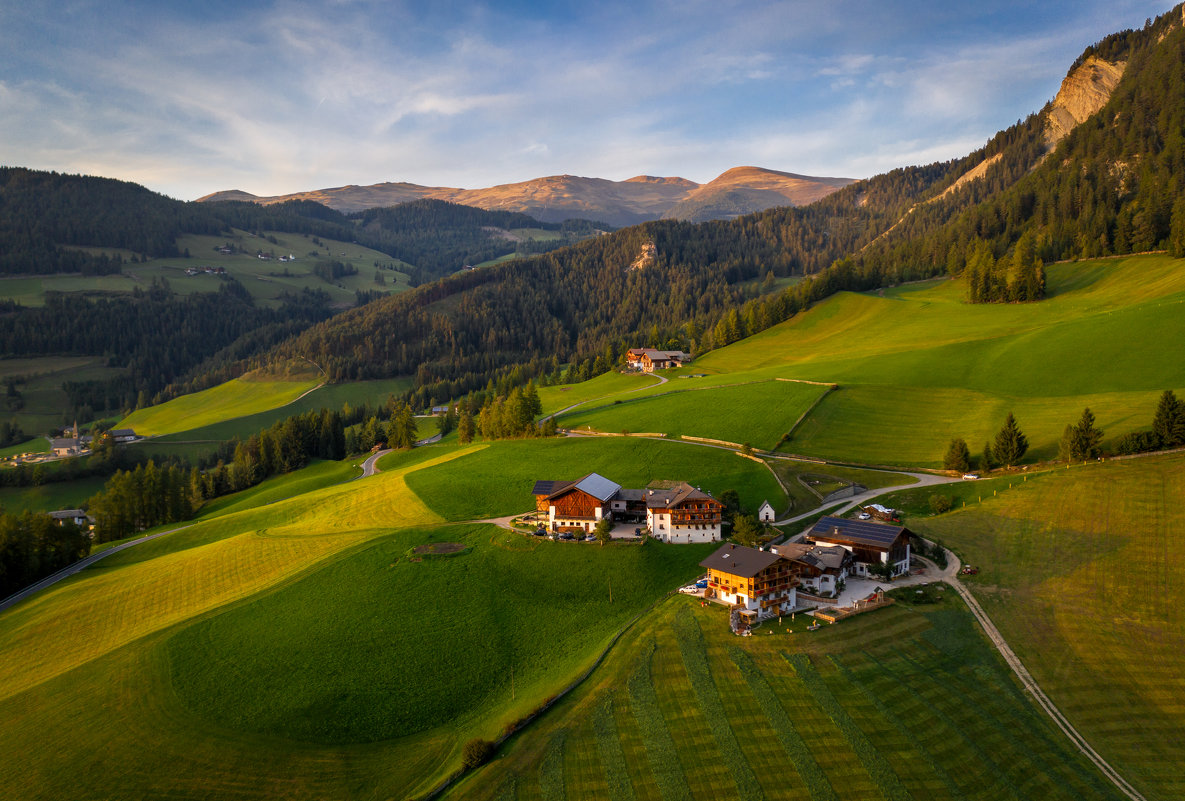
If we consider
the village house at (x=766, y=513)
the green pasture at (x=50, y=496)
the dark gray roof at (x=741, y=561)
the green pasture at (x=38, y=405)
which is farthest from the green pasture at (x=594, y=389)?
the green pasture at (x=38, y=405)

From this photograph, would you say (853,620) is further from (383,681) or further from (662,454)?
(662,454)

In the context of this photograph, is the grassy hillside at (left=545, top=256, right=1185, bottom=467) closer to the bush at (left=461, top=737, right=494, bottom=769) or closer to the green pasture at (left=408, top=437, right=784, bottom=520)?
the green pasture at (left=408, top=437, right=784, bottom=520)

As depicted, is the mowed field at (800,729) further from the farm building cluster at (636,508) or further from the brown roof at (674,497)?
the brown roof at (674,497)

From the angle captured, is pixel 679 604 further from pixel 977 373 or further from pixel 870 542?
pixel 977 373

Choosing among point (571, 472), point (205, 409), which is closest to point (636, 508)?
point (571, 472)

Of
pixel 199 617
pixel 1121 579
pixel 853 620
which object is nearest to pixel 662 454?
pixel 853 620
